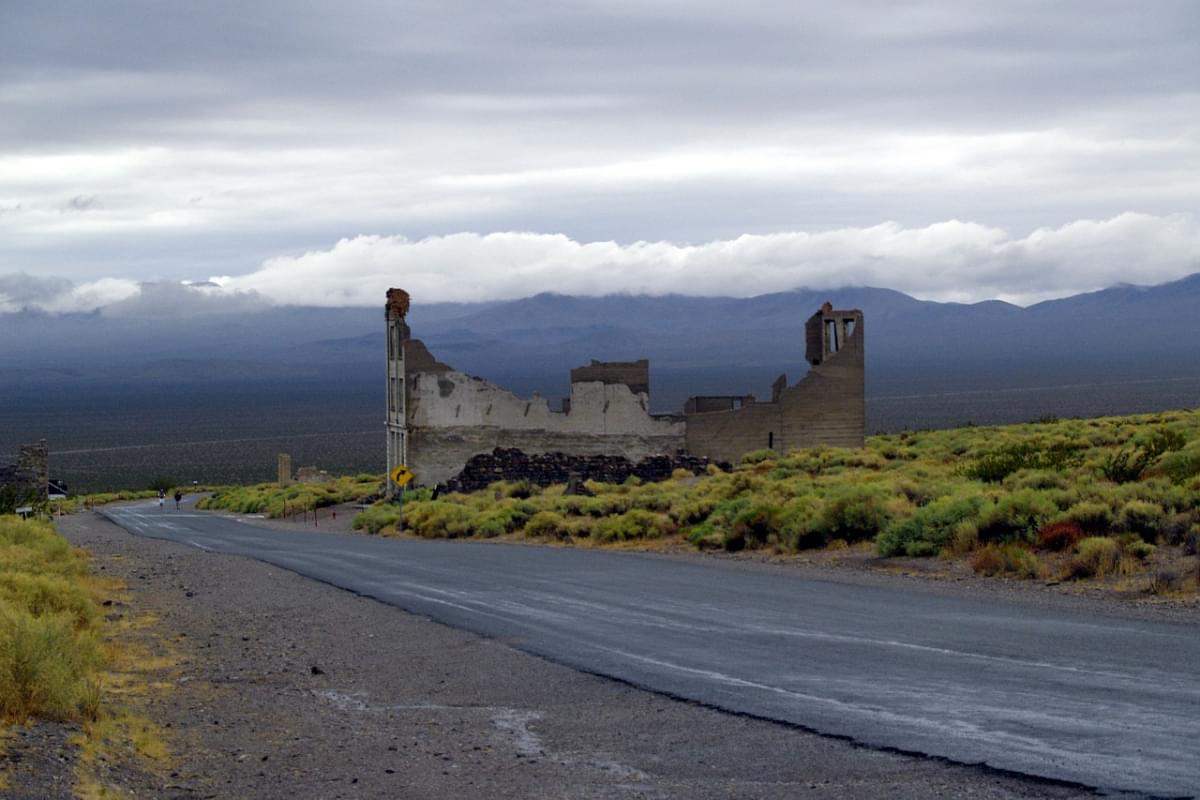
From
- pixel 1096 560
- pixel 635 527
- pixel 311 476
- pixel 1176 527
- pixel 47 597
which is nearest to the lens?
pixel 47 597

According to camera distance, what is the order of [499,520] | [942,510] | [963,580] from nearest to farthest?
[963,580] < [942,510] < [499,520]

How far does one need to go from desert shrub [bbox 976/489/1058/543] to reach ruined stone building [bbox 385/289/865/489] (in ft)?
85.7

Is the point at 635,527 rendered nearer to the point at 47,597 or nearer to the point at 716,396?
the point at 47,597

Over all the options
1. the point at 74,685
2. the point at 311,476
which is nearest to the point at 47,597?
the point at 74,685

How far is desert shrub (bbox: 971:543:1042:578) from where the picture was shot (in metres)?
20.7

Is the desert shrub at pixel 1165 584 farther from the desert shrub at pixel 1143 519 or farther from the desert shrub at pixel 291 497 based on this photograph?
the desert shrub at pixel 291 497

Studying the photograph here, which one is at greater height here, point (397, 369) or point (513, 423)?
point (397, 369)

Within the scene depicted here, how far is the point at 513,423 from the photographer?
5328 centimetres

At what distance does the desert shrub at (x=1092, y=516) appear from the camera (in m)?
21.8

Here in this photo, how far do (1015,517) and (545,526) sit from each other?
13.8m

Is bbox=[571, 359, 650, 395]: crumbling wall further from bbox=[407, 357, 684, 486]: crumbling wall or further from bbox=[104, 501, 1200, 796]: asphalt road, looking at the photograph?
bbox=[104, 501, 1200, 796]: asphalt road

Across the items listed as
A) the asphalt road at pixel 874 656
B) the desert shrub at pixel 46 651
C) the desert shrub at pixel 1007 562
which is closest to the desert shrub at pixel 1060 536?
the desert shrub at pixel 1007 562

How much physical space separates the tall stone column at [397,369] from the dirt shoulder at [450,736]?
125ft

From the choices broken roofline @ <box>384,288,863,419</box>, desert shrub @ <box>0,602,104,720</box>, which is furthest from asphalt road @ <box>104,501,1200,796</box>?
broken roofline @ <box>384,288,863,419</box>
